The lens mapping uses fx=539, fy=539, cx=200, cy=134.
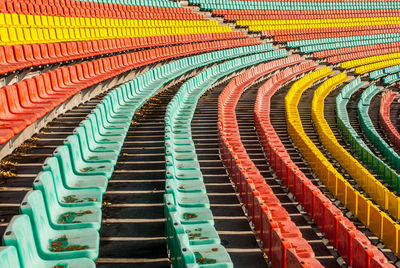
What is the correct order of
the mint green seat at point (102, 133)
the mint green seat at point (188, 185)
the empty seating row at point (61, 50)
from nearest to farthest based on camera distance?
the mint green seat at point (188, 185) → the mint green seat at point (102, 133) → the empty seating row at point (61, 50)

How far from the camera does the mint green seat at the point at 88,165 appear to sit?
3604mm

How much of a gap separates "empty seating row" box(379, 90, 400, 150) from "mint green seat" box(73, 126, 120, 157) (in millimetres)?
6720

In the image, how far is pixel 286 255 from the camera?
3133 millimetres

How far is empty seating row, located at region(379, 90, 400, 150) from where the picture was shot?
9740mm

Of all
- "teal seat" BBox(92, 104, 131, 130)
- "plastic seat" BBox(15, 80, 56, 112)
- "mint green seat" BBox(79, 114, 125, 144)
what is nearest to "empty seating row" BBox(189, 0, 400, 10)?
"teal seat" BBox(92, 104, 131, 130)

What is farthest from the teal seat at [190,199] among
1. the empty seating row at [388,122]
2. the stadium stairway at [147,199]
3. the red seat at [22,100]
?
the empty seating row at [388,122]

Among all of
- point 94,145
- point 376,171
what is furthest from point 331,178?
point 94,145

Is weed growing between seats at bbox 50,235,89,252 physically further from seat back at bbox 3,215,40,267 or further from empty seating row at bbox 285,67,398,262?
empty seating row at bbox 285,67,398,262

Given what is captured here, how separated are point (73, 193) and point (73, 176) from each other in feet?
0.96

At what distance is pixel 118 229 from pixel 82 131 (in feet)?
2.99

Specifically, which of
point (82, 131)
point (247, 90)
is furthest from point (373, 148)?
point (82, 131)

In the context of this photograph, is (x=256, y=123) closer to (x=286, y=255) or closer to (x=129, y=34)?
(x=129, y=34)

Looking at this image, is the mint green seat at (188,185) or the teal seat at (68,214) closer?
the teal seat at (68,214)

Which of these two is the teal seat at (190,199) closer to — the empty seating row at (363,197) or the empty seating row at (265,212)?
the empty seating row at (265,212)
